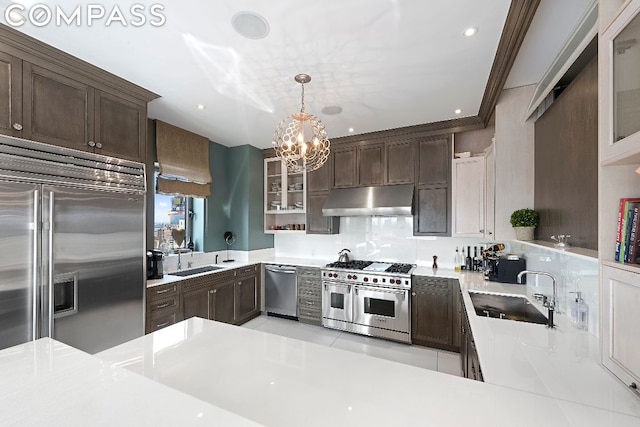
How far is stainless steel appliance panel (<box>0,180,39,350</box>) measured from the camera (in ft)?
6.18

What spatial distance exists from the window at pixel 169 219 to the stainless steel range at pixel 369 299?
219cm

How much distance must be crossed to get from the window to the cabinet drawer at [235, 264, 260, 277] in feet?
2.96

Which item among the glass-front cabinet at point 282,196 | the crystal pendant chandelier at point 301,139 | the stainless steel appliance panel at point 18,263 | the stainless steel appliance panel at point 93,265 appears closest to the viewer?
the stainless steel appliance panel at point 18,263

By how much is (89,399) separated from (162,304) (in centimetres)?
254

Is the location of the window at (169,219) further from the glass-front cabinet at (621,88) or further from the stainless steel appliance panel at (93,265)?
the glass-front cabinet at (621,88)

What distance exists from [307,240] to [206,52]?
336 centimetres

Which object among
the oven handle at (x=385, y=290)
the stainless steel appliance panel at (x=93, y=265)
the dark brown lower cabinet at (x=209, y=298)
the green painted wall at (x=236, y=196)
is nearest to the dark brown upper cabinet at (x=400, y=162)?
the oven handle at (x=385, y=290)

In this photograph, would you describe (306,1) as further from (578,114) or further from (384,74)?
(578,114)

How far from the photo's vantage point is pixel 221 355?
3.97 feet

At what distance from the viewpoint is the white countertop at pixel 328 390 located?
0.83 m

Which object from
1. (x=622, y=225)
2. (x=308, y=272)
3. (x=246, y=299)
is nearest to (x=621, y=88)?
(x=622, y=225)

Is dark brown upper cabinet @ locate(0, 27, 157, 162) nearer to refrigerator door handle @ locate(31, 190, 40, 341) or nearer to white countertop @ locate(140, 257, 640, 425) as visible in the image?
refrigerator door handle @ locate(31, 190, 40, 341)

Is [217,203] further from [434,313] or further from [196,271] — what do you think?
[434,313]

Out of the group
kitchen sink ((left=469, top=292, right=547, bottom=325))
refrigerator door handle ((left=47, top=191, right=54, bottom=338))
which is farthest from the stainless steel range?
refrigerator door handle ((left=47, top=191, right=54, bottom=338))
